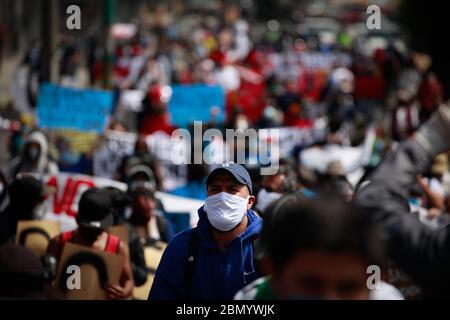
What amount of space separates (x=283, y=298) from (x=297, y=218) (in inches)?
12.0

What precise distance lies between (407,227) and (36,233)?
4.25 m

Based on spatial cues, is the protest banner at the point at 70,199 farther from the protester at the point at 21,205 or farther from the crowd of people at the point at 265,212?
the protester at the point at 21,205

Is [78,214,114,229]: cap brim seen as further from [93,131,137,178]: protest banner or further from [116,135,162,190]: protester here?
[93,131,137,178]: protest banner

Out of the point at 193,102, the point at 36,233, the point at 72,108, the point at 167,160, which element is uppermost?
the point at 193,102

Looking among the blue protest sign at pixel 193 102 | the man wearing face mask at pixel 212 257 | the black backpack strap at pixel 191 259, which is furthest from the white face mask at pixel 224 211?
the blue protest sign at pixel 193 102

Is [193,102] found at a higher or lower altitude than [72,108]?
higher

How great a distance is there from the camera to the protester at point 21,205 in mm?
7344

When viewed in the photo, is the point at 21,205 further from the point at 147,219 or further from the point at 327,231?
the point at 327,231

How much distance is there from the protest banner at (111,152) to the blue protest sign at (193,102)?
2.32m

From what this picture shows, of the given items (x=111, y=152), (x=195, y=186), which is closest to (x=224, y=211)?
(x=195, y=186)

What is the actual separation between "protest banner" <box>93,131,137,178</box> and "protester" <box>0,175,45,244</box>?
223 inches

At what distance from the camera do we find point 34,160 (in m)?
10.4

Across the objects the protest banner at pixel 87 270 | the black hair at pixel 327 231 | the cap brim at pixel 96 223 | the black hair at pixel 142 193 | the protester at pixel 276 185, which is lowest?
the protest banner at pixel 87 270

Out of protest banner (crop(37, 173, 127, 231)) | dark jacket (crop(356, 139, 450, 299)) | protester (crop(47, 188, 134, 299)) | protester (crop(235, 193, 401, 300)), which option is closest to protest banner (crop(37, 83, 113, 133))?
protest banner (crop(37, 173, 127, 231))
